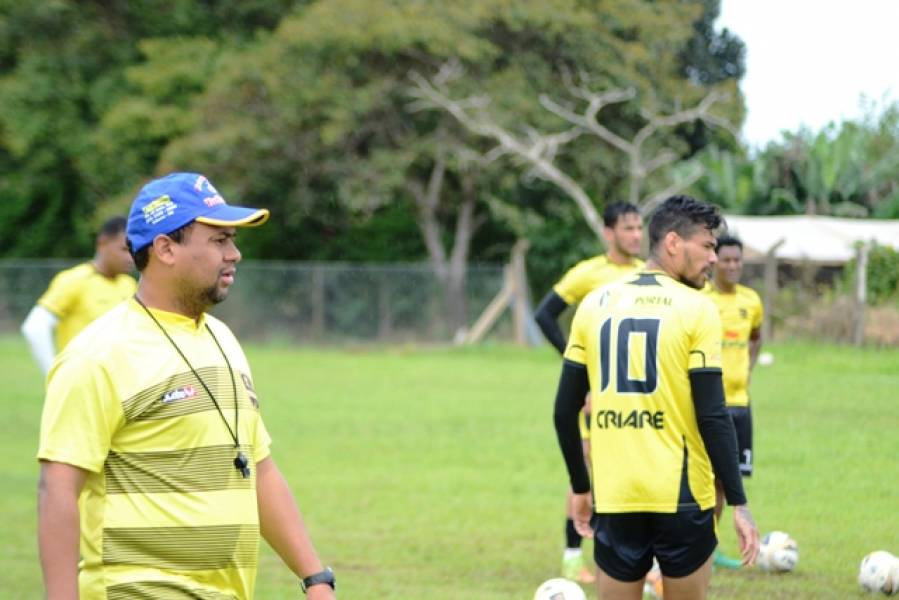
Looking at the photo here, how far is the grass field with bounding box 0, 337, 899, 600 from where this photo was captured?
8.98 m

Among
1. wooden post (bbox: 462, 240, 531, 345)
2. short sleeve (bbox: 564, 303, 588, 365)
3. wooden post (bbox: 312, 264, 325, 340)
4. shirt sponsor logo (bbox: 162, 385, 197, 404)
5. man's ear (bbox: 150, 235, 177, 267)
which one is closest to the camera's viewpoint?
shirt sponsor logo (bbox: 162, 385, 197, 404)

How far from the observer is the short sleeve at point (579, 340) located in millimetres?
5809

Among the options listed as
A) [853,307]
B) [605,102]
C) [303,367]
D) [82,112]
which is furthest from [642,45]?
[853,307]

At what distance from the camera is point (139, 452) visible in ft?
12.8

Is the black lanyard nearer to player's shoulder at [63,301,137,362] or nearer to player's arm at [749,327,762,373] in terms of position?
player's shoulder at [63,301,137,362]

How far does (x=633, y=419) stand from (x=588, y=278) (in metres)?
3.56

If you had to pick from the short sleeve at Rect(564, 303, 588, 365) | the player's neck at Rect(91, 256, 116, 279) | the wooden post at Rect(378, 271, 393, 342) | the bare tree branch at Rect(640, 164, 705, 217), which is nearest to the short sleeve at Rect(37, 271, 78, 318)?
the player's neck at Rect(91, 256, 116, 279)

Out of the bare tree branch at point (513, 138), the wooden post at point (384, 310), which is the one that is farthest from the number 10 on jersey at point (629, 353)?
the wooden post at point (384, 310)

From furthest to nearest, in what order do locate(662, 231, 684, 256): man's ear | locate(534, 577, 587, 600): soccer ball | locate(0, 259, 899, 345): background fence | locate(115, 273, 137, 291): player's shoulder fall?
locate(0, 259, 899, 345): background fence, locate(115, 273, 137, 291): player's shoulder, locate(534, 577, 587, 600): soccer ball, locate(662, 231, 684, 256): man's ear

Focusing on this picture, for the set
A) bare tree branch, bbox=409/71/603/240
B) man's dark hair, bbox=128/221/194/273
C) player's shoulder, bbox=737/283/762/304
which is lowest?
player's shoulder, bbox=737/283/762/304

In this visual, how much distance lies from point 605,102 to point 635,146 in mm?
1900

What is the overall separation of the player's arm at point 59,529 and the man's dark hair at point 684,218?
111 inches

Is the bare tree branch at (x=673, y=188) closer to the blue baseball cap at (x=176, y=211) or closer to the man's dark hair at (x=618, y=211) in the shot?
the man's dark hair at (x=618, y=211)

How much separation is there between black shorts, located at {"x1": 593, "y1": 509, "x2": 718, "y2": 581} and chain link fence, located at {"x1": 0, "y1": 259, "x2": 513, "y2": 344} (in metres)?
28.7
